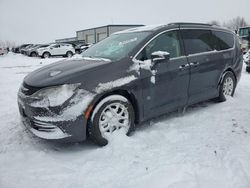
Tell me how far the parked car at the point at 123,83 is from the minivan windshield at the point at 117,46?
0.02 m

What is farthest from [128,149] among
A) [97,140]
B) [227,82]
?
[227,82]

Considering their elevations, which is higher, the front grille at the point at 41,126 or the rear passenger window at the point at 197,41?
the rear passenger window at the point at 197,41

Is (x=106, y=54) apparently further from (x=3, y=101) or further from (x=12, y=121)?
(x=3, y=101)

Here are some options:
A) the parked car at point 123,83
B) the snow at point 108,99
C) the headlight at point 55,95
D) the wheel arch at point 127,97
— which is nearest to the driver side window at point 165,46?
the parked car at point 123,83

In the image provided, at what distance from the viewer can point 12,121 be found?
15.9ft

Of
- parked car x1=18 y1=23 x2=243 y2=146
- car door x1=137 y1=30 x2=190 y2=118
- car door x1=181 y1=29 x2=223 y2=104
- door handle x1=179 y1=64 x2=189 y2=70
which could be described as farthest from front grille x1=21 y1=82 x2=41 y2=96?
car door x1=181 y1=29 x2=223 y2=104

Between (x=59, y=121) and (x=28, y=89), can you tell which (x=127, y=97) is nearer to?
(x=59, y=121)

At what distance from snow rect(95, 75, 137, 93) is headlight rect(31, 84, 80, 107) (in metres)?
0.31

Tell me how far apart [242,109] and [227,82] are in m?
0.77

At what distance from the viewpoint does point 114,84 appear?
371cm

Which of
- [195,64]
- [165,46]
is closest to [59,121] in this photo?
[165,46]

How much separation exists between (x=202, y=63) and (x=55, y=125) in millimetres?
2943

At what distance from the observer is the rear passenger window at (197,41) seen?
483cm

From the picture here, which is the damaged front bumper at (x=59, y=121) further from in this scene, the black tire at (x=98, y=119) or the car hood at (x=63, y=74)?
the car hood at (x=63, y=74)
